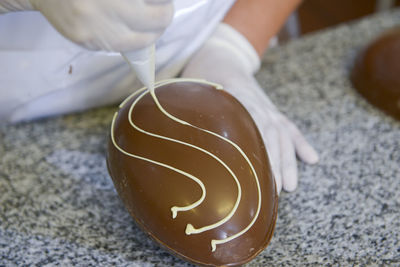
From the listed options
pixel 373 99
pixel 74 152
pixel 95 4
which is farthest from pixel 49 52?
pixel 373 99

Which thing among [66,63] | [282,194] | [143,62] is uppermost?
[143,62]

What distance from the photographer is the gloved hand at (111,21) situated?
0.54 m

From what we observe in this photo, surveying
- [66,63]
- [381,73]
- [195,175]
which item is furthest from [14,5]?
[381,73]

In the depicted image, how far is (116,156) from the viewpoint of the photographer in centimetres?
68

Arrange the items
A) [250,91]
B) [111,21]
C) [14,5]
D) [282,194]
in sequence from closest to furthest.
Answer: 1. [111,21]
2. [14,5]
3. [282,194]
4. [250,91]

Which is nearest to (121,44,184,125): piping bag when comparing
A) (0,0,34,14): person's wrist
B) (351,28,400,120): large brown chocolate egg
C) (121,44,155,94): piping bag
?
(121,44,155,94): piping bag

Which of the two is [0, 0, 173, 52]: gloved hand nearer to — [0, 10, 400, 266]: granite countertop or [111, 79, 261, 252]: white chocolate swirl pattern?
[111, 79, 261, 252]: white chocolate swirl pattern

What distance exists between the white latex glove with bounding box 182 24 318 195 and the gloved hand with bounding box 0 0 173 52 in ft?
1.13

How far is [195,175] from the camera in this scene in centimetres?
61

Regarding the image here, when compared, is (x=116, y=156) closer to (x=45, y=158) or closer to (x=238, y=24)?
(x=45, y=158)

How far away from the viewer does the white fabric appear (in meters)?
0.83

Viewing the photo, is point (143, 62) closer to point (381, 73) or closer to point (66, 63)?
point (66, 63)

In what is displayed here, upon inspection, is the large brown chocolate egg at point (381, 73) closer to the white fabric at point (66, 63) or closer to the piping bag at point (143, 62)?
the white fabric at point (66, 63)

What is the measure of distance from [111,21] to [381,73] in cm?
67
